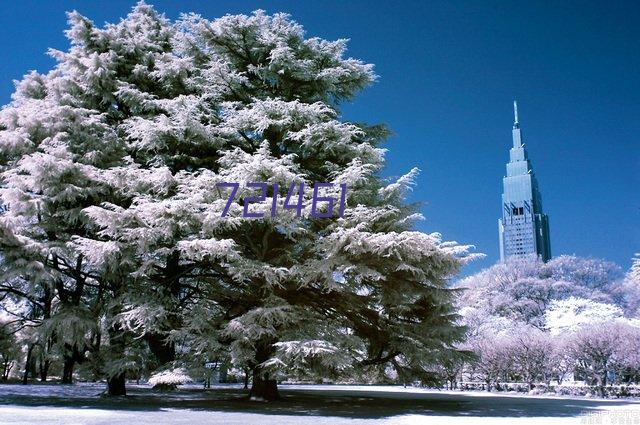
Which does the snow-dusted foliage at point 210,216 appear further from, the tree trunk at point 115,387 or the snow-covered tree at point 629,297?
the snow-covered tree at point 629,297

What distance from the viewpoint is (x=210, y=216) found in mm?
12727

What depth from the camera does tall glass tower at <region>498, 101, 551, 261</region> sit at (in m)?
182

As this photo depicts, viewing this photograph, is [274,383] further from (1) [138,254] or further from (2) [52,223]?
(2) [52,223]

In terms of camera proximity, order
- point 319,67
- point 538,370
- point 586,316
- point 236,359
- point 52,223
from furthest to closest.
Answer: point 586,316 → point 538,370 → point 319,67 → point 52,223 → point 236,359

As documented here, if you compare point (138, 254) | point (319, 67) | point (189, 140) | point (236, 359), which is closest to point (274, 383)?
point (236, 359)

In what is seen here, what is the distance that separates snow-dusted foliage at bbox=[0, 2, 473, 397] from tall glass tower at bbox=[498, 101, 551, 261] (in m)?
174

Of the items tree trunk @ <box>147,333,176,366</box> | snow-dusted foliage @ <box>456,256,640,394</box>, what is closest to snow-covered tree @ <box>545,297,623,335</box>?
snow-dusted foliage @ <box>456,256,640,394</box>

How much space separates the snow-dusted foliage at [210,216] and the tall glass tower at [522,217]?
6853 inches

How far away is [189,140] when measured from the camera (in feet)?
52.9

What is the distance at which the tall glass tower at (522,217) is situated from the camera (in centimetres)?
18225

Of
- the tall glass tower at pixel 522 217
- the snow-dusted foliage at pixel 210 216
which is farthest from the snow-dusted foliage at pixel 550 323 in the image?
the tall glass tower at pixel 522 217

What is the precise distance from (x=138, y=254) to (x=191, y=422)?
217 inches

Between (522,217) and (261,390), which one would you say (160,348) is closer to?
(261,390)

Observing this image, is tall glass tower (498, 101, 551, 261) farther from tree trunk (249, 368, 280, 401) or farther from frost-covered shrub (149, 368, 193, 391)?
frost-covered shrub (149, 368, 193, 391)
